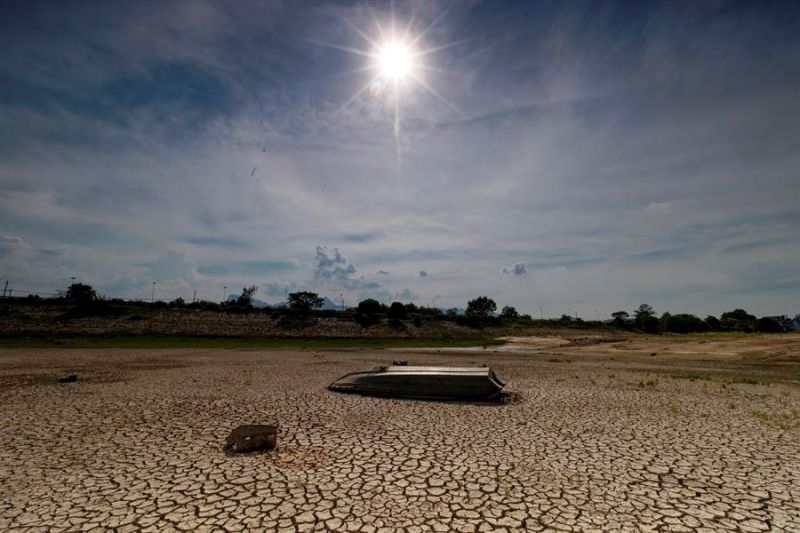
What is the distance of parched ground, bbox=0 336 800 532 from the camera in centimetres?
630

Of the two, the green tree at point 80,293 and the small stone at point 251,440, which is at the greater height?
the green tree at point 80,293

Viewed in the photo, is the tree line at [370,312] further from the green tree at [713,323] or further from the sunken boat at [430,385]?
the sunken boat at [430,385]

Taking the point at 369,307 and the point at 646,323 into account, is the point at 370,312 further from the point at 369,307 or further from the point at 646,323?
the point at 646,323

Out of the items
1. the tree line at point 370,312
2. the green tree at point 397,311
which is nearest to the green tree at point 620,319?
the tree line at point 370,312

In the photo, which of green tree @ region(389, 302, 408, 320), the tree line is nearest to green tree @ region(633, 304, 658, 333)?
the tree line

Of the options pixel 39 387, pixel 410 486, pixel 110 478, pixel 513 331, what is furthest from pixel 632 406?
pixel 513 331

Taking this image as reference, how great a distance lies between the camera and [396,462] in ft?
28.2

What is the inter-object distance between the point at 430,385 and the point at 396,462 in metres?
7.45

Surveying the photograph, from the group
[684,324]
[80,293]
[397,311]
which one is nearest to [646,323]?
[684,324]

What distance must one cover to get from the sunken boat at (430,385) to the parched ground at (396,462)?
0.85 m

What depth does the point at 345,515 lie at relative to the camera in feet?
20.7

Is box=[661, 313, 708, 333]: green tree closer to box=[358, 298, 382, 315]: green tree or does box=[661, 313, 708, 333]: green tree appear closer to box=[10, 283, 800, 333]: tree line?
Result: box=[10, 283, 800, 333]: tree line

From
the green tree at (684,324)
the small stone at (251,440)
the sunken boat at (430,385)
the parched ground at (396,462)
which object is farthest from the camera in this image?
the green tree at (684,324)

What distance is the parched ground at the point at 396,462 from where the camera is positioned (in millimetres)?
6305
